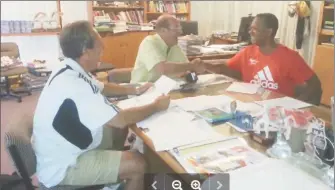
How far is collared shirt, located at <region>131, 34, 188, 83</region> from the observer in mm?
2057

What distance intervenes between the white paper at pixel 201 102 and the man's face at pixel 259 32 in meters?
0.61

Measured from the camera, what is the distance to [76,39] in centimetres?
134

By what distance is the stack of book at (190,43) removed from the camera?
244cm

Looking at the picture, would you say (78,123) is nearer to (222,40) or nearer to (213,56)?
(213,56)

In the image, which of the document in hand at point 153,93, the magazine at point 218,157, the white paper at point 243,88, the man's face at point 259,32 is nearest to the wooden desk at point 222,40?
the man's face at point 259,32

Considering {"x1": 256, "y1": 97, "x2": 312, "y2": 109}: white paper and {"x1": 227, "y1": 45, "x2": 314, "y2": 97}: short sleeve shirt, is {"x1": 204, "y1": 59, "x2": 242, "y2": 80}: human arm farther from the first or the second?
{"x1": 256, "y1": 97, "x2": 312, "y2": 109}: white paper

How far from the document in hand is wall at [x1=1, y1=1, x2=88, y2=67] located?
4.26ft

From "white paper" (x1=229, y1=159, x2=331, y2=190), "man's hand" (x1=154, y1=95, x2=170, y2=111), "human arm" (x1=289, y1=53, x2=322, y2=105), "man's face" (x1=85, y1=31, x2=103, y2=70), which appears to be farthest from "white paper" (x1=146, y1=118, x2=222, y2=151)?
"human arm" (x1=289, y1=53, x2=322, y2=105)

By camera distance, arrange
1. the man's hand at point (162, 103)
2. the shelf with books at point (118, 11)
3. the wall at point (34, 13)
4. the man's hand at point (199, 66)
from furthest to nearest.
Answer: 1. the wall at point (34, 13)
2. the shelf with books at point (118, 11)
3. the man's hand at point (199, 66)
4. the man's hand at point (162, 103)

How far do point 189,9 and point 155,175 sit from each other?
2.01 m

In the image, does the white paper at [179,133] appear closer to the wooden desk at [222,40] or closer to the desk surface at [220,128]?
the desk surface at [220,128]

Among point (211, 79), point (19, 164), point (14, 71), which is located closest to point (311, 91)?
point (211, 79)

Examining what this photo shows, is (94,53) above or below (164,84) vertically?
above

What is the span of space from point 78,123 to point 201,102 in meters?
0.61
